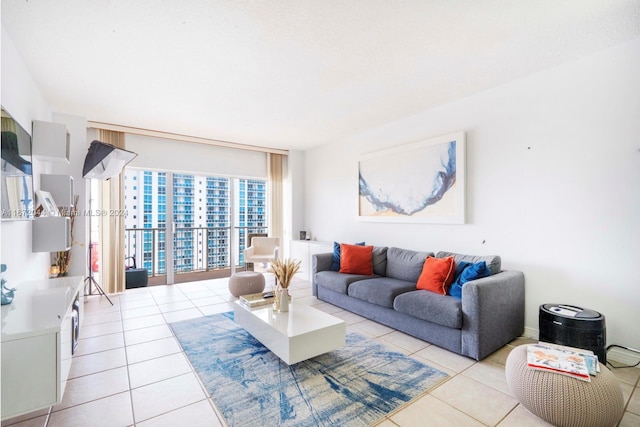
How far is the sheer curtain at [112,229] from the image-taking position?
4406 mm

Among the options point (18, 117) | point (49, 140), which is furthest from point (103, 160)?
point (18, 117)

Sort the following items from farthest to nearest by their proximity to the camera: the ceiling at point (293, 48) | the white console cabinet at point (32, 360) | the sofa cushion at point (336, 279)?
the sofa cushion at point (336, 279) < the ceiling at point (293, 48) < the white console cabinet at point (32, 360)

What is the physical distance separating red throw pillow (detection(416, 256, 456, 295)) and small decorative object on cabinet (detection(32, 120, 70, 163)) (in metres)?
3.90

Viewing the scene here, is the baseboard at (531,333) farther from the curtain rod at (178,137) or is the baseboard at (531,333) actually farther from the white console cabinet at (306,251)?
the curtain rod at (178,137)

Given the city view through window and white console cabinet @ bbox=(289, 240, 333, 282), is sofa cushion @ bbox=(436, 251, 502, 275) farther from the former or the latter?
the city view through window

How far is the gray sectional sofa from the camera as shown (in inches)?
97.0

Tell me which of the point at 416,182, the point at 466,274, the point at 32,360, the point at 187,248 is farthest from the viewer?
the point at 187,248

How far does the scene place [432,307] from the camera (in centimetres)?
267

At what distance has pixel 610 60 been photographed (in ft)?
8.11

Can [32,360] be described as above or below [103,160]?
below

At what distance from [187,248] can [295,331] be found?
406 cm

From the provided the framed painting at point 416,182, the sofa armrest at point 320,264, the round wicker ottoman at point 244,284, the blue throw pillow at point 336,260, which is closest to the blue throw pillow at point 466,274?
the framed painting at point 416,182

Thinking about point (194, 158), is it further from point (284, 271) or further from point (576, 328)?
point (576, 328)

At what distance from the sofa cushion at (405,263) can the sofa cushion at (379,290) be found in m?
0.12
